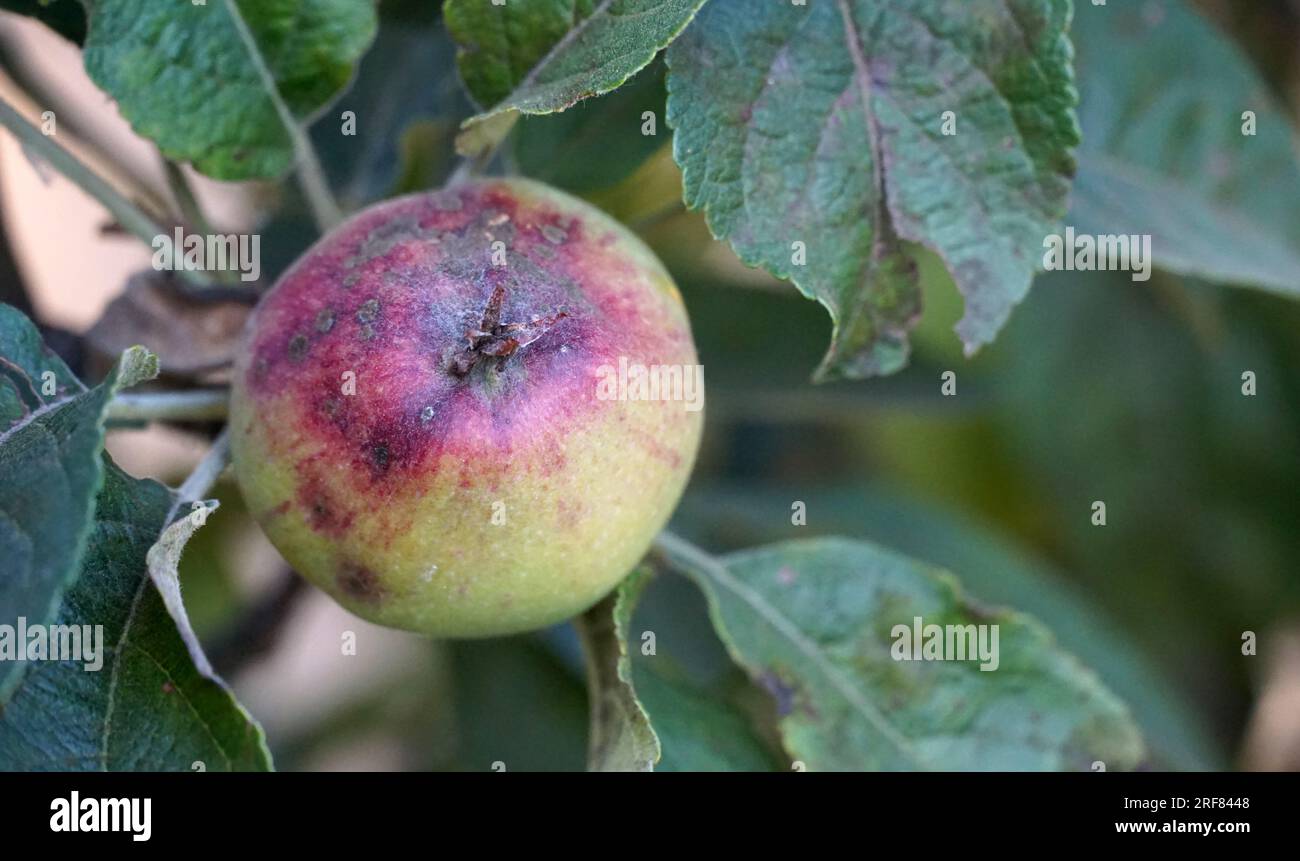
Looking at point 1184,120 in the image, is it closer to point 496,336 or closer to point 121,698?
point 496,336

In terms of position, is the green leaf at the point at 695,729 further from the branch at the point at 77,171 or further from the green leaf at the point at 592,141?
the branch at the point at 77,171

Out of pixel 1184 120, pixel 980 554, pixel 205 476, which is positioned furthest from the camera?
pixel 980 554

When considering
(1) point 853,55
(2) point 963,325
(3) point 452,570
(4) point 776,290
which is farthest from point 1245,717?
(3) point 452,570

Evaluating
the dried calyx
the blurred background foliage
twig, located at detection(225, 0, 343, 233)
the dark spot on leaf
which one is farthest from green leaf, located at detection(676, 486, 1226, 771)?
the dried calyx

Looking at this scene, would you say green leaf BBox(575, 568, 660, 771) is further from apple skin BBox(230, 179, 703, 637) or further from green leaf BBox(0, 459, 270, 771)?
green leaf BBox(0, 459, 270, 771)

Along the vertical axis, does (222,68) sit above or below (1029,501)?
above

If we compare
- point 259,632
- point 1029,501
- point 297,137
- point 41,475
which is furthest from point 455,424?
point 1029,501
